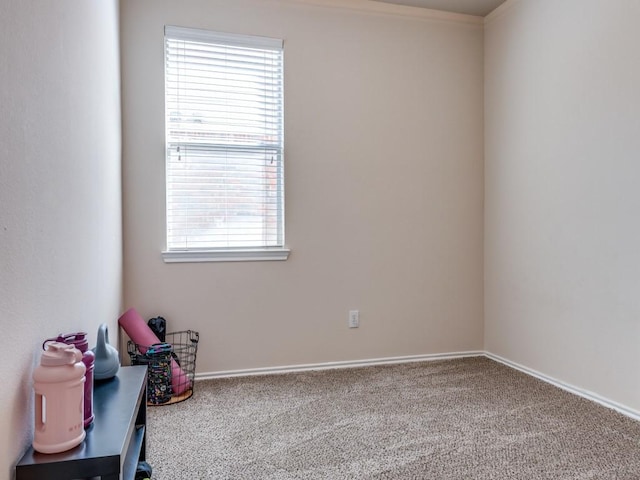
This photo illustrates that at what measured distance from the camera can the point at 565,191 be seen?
2.57 meters

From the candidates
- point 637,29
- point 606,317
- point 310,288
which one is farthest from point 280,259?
point 637,29

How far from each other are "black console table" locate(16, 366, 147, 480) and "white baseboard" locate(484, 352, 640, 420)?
91.1 inches

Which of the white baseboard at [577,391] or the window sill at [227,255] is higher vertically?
the window sill at [227,255]

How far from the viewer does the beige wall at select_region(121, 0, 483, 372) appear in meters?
2.68

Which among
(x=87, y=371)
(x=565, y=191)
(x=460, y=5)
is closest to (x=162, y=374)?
(x=87, y=371)

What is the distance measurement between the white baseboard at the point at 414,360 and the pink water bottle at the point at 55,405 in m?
1.80

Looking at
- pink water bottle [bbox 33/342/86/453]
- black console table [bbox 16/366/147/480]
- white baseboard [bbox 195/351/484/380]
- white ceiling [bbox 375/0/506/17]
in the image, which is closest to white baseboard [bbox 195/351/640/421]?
white baseboard [bbox 195/351/484/380]

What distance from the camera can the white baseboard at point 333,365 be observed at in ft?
9.14

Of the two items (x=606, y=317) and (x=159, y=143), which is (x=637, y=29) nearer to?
(x=606, y=317)

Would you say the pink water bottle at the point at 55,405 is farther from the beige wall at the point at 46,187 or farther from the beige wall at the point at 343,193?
the beige wall at the point at 343,193

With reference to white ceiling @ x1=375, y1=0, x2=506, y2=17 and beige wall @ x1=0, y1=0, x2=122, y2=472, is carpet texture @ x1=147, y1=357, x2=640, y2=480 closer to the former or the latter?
beige wall @ x1=0, y1=0, x2=122, y2=472

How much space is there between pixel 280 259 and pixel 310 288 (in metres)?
0.29

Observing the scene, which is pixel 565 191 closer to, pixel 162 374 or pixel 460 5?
pixel 460 5

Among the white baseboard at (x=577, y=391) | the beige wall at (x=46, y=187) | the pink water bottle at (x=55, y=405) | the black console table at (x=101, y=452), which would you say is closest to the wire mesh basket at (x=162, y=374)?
the beige wall at (x=46, y=187)
